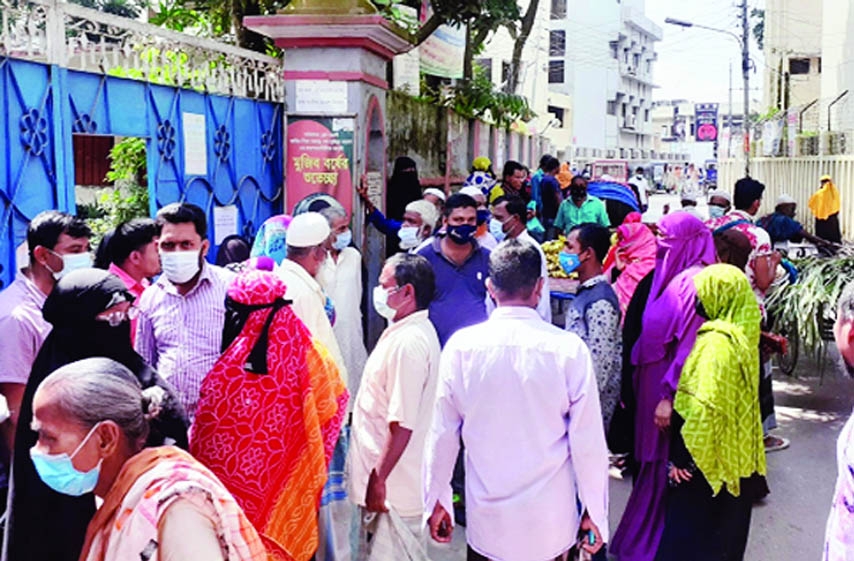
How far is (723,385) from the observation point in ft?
11.2

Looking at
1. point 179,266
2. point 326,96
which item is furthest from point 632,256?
point 179,266

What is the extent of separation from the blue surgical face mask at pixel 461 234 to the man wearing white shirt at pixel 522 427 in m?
1.82

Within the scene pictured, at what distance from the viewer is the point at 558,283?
668cm

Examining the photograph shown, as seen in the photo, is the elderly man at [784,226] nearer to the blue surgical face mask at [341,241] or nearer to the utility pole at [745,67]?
the blue surgical face mask at [341,241]

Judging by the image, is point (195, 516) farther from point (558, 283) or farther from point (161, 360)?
point (558, 283)

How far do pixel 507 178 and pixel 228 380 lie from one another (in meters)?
7.27

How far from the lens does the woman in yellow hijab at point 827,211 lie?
11992mm

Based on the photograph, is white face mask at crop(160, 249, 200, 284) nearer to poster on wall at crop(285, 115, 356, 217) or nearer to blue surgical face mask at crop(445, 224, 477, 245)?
blue surgical face mask at crop(445, 224, 477, 245)

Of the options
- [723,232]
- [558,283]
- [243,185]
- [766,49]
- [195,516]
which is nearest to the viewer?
[195,516]

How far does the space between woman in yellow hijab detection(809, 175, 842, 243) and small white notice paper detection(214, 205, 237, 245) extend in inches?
359

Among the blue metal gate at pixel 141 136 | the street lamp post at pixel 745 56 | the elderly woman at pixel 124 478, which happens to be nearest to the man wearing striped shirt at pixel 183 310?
the blue metal gate at pixel 141 136

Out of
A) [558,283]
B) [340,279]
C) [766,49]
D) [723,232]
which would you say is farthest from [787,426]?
[766,49]

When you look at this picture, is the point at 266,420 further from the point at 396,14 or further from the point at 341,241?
the point at 396,14

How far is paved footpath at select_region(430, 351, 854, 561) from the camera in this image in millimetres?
4473
